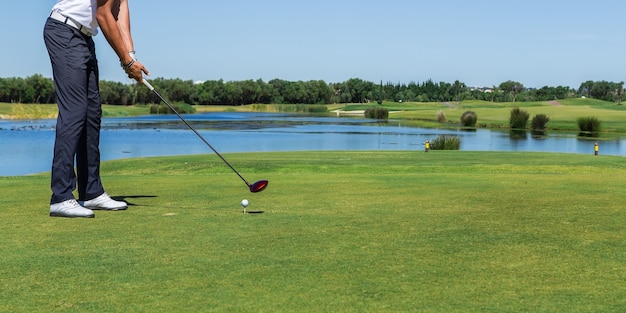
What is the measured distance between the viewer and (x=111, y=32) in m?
7.25

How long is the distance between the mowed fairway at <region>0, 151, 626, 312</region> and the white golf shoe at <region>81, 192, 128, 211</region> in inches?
9.1

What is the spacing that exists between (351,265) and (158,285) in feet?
4.31

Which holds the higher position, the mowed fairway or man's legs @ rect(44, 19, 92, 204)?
man's legs @ rect(44, 19, 92, 204)

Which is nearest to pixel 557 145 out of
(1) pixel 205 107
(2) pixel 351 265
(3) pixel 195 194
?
(3) pixel 195 194

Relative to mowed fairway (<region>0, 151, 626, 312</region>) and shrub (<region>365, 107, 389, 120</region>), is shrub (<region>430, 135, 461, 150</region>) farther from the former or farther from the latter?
shrub (<region>365, 107, 389, 120</region>)

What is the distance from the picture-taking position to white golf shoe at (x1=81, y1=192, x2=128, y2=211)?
7.56 meters

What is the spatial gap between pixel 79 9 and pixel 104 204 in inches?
79.8

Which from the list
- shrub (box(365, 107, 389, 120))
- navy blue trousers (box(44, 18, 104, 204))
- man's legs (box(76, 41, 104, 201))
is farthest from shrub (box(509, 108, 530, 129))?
navy blue trousers (box(44, 18, 104, 204))

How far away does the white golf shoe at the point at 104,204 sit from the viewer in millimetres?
7563

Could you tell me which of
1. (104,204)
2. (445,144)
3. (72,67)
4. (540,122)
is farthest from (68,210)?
(540,122)

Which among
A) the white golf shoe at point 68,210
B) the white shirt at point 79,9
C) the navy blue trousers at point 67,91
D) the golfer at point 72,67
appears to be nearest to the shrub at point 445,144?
the golfer at point 72,67

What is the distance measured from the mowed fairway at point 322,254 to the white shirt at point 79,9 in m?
1.98

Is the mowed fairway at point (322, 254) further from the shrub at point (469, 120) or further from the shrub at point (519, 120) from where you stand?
the shrub at point (469, 120)

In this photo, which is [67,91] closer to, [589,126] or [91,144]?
[91,144]
